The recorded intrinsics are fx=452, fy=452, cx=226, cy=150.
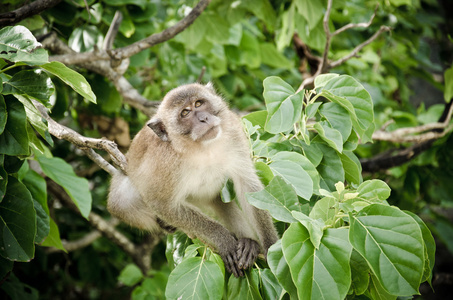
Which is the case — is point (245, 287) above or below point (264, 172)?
below

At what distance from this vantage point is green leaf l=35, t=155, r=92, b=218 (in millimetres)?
3553

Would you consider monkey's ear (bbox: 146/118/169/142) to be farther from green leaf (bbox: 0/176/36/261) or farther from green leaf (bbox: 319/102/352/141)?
green leaf (bbox: 319/102/352/141)

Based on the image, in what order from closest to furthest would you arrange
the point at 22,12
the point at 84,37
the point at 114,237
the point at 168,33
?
the point at 22,12
the point at 168,33
the point at 84,37
the point at 114,237

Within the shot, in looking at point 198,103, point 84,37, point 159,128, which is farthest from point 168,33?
point 84,37

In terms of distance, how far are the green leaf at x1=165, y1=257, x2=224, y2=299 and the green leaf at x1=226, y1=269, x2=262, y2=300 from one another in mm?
254

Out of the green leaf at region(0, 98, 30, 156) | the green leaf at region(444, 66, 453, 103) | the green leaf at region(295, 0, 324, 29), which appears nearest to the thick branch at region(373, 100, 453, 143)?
the green leaf at region(444, 66, 453, 103)

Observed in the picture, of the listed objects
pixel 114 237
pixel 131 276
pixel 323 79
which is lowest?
pixel 114 237

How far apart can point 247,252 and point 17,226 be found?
4.89ft

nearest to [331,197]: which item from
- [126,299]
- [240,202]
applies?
[240,202]

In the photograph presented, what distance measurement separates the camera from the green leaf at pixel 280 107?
9.18 ft

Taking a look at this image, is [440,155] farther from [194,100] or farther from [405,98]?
[194,100]

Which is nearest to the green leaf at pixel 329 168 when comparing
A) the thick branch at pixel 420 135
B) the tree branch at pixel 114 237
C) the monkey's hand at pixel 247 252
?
the monkey's hand at pixel 247 252

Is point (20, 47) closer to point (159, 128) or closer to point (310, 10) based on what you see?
point (159, 128)

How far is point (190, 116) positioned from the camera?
3641 mm
